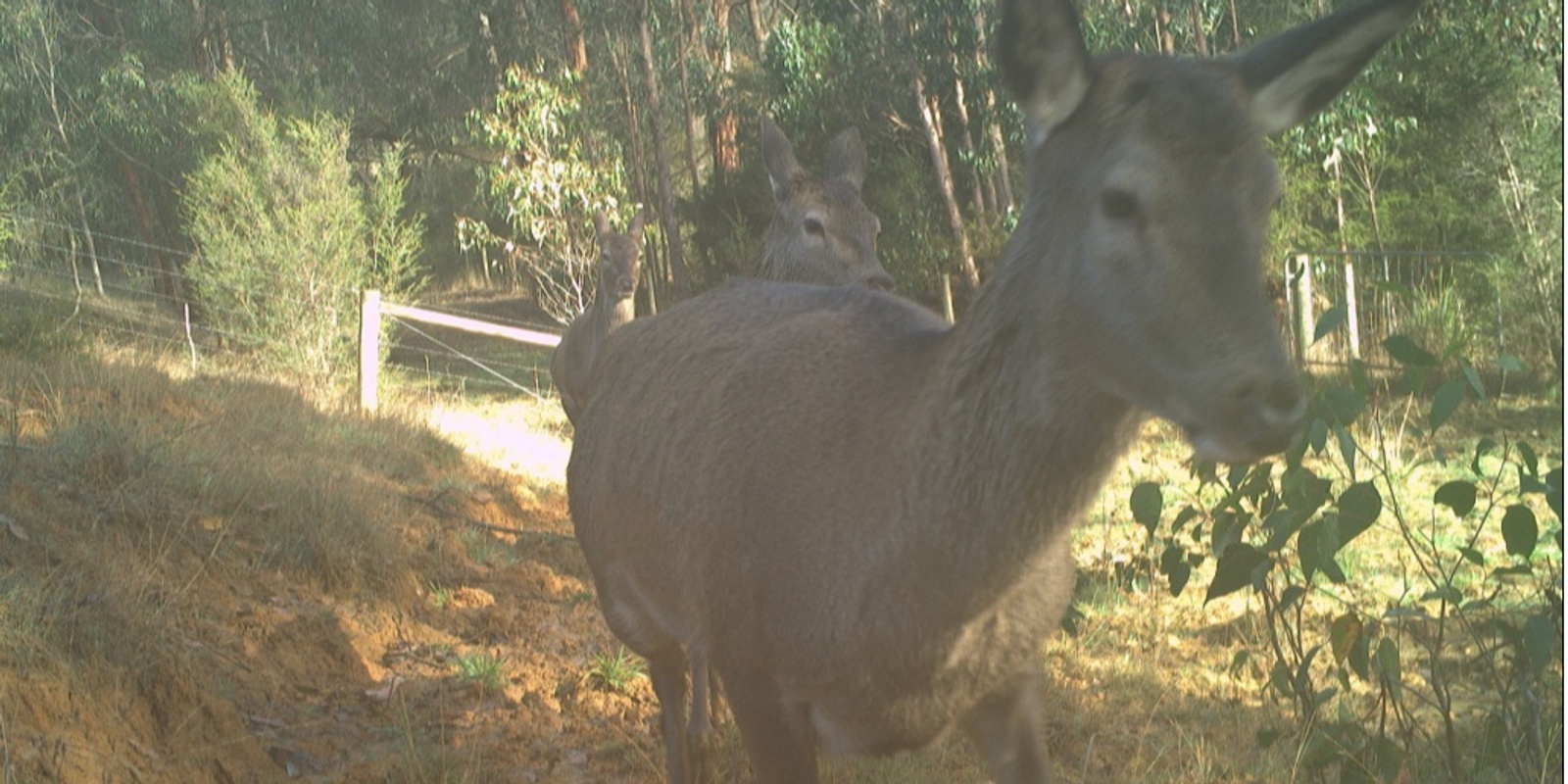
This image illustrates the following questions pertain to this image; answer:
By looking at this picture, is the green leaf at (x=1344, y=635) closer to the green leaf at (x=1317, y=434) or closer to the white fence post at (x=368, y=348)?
the green leaf at (x=1317, y=434)

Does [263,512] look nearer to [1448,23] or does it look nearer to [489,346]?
[1448,23]

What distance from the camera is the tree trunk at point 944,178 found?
1503cm

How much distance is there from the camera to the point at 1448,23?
36.6ft

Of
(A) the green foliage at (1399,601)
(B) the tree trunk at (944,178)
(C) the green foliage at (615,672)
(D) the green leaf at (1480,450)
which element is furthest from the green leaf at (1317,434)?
(B) the tree trunk at (944,178)

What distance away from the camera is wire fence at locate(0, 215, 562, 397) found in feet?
54.3

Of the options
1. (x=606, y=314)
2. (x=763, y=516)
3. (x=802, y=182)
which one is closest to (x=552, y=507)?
(x=606, y=314)

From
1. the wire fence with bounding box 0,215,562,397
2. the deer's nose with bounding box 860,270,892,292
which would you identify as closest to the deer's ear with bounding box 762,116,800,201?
the deer's nose with bounding box 860,270,892,292

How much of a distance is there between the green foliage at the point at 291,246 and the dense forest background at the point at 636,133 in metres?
0.07

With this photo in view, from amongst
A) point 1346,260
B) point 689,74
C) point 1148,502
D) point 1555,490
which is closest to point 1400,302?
point 1346,260

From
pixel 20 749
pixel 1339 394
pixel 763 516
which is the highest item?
pixel 1339 394

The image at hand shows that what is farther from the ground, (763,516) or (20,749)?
(763,516)

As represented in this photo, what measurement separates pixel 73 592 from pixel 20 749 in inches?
47.9

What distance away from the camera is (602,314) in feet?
45.1

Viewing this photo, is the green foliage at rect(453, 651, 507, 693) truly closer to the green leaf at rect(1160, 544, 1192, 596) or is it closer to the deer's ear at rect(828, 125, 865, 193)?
the green leaf at rect(1160, 544, 1192, 596)
